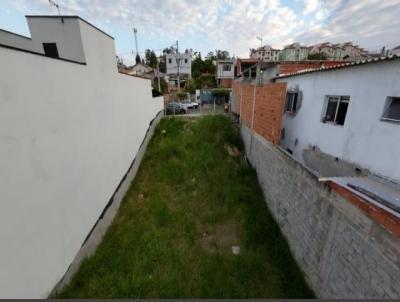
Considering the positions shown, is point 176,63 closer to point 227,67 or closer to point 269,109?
point 227,67

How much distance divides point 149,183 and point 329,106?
6.40 m

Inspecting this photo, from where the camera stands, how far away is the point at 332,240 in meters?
2.72

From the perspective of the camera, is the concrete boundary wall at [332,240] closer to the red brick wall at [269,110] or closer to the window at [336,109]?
the red brick wall at [269,110]

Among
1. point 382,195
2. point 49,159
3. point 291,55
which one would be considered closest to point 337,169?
point 382,195

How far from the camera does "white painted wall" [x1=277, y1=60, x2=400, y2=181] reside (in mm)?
3861

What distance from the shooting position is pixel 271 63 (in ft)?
30.4

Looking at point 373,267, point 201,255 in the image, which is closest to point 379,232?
point 373,267

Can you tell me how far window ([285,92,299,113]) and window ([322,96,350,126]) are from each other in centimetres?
172

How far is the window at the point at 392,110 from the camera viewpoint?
3839 mm

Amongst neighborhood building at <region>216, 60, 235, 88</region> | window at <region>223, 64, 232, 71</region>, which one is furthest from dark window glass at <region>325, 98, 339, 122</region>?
window at <region>223, 64, 232, 71</region>

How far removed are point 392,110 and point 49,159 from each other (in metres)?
6.56

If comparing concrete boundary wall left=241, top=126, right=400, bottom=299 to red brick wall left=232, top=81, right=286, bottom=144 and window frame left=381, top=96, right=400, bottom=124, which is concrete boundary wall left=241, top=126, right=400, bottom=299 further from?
window frame left=381, top=96, right=400, bottom=124

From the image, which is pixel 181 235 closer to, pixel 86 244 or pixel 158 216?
pixel 158 216

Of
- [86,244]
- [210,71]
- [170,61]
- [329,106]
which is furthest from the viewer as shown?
[210,71]
